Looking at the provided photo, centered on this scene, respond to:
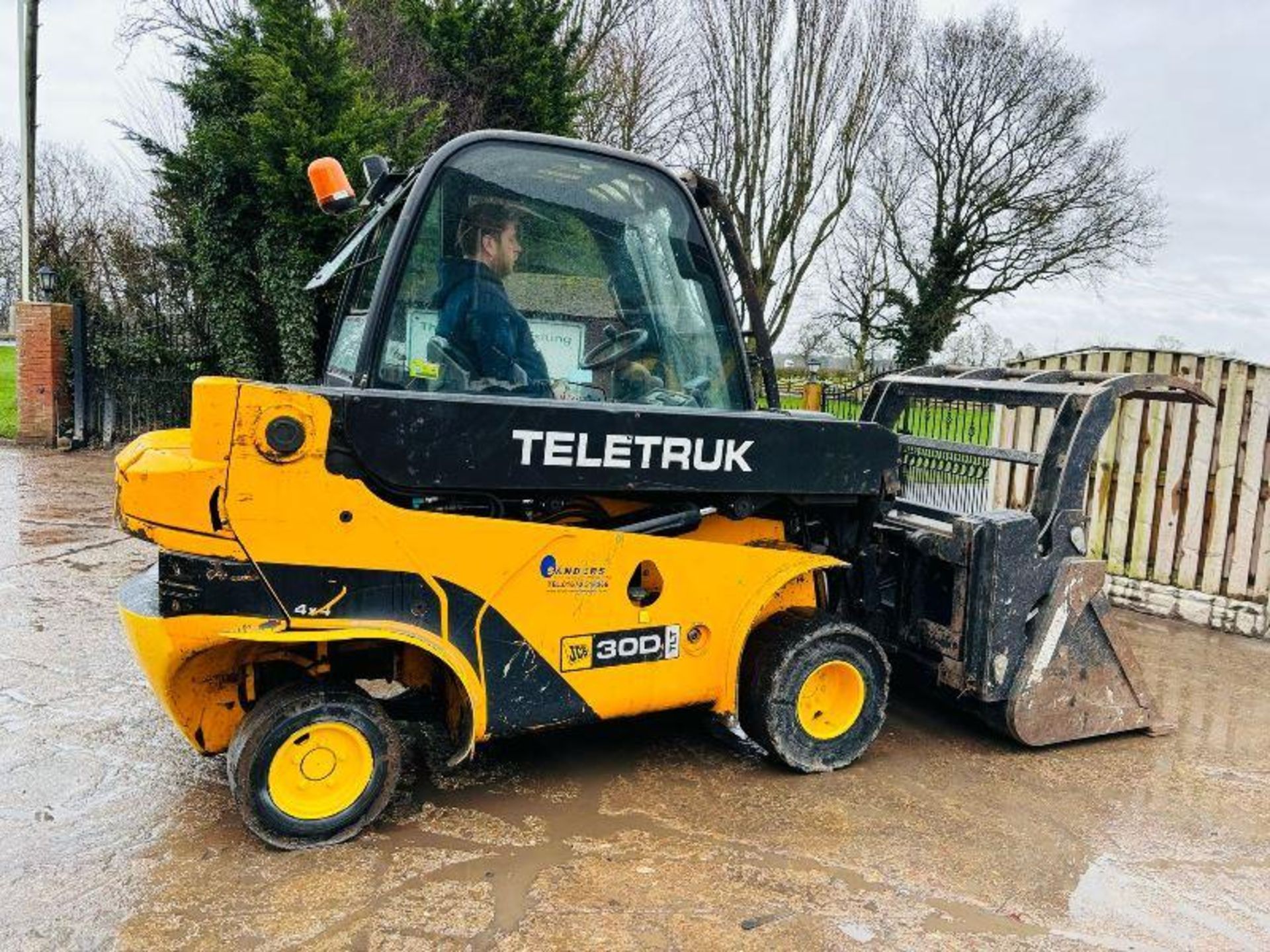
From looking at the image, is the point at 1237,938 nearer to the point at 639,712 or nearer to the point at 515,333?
the point at 639,712

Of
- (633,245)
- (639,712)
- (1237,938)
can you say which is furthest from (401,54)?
(1237,938)

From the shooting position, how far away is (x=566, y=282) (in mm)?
3639

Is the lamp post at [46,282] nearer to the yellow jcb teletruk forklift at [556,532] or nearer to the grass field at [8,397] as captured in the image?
the grass field at [8,397]

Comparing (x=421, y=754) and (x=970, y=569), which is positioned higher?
(x=970, y=569)

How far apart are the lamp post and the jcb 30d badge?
13368 mm

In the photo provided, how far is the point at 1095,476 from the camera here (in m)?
7.62

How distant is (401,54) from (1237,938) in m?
14.4

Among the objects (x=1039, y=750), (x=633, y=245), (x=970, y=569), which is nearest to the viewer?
(x=633, y=245)

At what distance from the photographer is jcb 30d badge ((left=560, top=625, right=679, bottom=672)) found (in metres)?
3.47

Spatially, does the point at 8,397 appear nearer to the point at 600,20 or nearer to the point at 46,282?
the point at 46,282

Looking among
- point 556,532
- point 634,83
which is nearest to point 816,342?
point 634,83

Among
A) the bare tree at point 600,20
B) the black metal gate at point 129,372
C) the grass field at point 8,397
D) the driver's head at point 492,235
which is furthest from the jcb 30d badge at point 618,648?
the bare tree at point 600,20

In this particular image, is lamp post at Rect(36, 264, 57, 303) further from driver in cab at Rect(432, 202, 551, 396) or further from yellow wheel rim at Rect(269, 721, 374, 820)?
yellow wheel rim at Rect(269, 721, 374, 820)

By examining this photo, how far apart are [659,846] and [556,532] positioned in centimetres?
112
